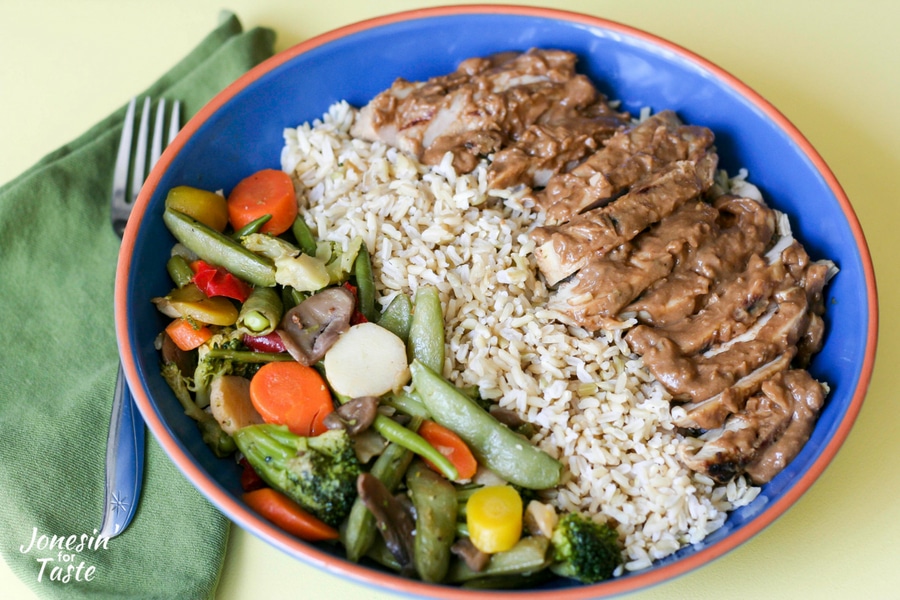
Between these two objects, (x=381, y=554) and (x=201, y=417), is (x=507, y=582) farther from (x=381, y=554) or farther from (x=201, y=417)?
(x=201, y=417)

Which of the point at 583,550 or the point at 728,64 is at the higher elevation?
the point at 728,64

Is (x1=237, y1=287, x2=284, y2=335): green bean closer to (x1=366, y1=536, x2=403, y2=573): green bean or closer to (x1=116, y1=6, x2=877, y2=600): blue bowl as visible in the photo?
(x1=116, y1=6, x2=877, y2=600): blue bowl

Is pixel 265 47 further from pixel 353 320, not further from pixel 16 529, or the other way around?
pixel 16 529

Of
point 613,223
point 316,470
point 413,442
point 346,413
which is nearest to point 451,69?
point 613,223

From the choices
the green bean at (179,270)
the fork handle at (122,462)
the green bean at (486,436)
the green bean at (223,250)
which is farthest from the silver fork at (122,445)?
the green bean at (486,436)

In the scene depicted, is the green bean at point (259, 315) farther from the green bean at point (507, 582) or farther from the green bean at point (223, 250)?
the green bean at point (507, 582)

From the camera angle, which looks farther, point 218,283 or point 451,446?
point 218,283
